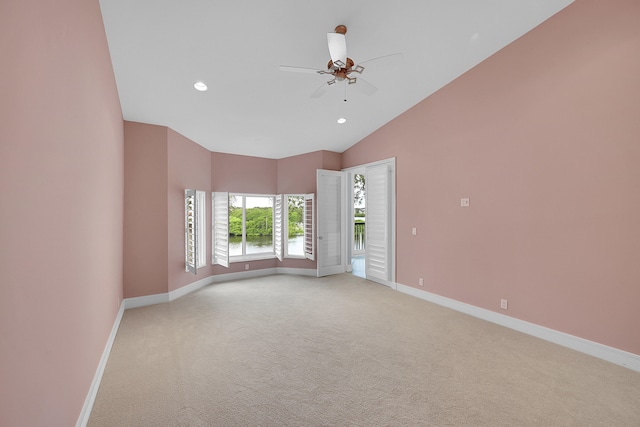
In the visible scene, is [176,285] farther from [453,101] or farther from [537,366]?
[453,101]

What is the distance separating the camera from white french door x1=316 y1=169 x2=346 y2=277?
242 inches

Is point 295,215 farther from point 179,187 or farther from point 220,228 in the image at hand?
point 179,187

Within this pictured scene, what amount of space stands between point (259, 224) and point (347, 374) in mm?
4482

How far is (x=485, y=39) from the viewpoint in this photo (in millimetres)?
3480

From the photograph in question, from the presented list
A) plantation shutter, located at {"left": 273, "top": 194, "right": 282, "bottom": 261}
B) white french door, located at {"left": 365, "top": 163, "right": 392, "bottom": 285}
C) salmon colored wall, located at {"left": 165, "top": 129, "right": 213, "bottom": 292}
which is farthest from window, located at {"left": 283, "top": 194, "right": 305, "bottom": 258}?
salmon colored wall, located at {"left": 165, "top": 129, "right": 213, "bottom": 292}

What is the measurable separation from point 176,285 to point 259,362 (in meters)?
2.70

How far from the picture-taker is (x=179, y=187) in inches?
192

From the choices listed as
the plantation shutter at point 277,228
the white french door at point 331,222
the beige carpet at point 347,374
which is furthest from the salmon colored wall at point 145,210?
the white french door at point 331,222

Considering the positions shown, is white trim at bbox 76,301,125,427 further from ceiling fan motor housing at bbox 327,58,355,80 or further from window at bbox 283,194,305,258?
window at bbox 283,194,305,258

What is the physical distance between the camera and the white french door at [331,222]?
20.2ft

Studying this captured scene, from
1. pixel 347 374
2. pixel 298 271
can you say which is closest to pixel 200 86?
pixel 347 374

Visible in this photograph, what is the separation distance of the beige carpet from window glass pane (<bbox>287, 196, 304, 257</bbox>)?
8.28ft

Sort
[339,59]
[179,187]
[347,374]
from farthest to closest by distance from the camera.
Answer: [179,187] < [339,59] < [347,374]

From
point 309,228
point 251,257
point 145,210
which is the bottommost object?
point 251,257
